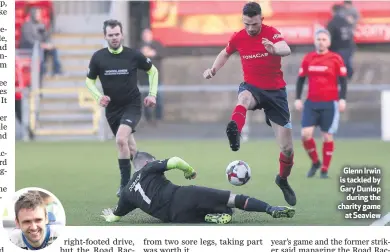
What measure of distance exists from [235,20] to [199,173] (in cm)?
1052

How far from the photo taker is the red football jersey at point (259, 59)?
34.6 feet

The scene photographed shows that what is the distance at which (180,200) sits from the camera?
31.0 ft

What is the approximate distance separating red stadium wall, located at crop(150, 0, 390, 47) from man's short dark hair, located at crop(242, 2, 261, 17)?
46.7ft

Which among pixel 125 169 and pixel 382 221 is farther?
pixel 125 169

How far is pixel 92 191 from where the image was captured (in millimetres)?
12781

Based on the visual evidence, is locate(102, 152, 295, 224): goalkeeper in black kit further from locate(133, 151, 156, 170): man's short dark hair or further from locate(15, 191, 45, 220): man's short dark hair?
locate(15, 191, 45, 220): man's short dark hair

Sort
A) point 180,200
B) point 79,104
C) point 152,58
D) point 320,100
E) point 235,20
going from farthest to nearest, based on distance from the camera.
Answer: point 235,20, point 152,58, point 79,104, point 320,100, point 180,200

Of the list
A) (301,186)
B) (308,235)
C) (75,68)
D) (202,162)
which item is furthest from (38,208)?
(75,68)

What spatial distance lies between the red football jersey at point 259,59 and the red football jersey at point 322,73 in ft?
12.2

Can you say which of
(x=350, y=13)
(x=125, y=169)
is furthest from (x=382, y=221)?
(x=350, y=13)

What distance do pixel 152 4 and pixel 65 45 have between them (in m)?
2.37

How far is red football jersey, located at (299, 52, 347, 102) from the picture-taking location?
14.4m

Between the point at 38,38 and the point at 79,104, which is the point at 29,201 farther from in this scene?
the point at 38,38

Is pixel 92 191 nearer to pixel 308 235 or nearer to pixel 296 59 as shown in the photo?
pixel 308 235
